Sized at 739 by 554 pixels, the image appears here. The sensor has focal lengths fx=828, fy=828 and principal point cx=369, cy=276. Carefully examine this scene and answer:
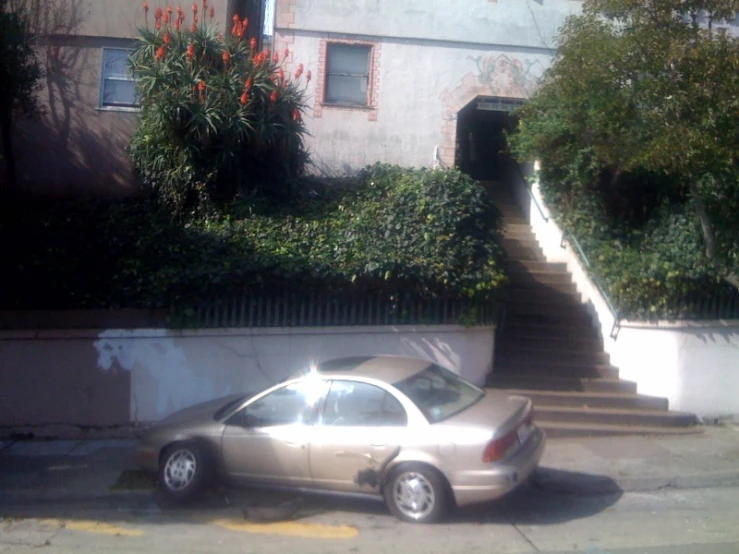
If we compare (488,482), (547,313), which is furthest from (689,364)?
(488,482)

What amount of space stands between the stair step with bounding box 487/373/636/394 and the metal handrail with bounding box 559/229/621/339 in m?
0.77

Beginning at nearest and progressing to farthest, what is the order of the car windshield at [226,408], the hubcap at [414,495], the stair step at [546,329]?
the hubcap at [414,495] → the car windshield at [226,408] → the stair step at [546,329]

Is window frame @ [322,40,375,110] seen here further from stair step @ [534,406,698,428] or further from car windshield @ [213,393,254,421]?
car windshield @ [213,393,254,421]

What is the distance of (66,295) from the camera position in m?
11.1

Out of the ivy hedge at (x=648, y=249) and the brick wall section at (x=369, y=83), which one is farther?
the brick wall section at (x=369, y=83)

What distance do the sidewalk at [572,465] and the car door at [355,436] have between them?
2.01 m

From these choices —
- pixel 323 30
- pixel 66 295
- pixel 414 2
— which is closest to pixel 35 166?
pixel 66 295

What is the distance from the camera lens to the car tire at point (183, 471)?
809cm

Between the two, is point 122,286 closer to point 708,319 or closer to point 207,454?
point 207,454

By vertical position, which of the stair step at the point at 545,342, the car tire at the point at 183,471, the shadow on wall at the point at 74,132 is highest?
the shadow on wall at the point at 74,132

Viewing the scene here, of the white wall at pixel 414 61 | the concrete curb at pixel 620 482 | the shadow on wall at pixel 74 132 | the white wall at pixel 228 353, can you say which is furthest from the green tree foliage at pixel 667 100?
the shadow on wall at pixel 74 132

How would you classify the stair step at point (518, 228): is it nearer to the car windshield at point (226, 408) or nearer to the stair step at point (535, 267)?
the stair step at point (535, 267)

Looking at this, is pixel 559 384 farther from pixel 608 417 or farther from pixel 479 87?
pixel 479 87

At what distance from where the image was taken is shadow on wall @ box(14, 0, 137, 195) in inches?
577
